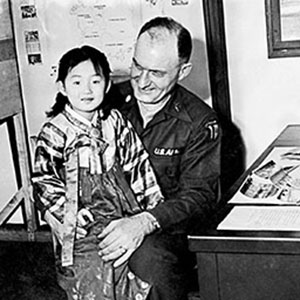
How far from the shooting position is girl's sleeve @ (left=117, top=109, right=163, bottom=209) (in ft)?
6.40

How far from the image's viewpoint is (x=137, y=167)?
196 cm

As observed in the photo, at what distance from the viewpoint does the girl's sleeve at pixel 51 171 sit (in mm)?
1898

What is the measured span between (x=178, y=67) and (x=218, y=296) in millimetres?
716

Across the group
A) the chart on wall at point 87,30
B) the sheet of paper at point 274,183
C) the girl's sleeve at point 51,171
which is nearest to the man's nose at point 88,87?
the girl's sleeve at point 51,171

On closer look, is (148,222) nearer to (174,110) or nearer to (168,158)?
(168,158)

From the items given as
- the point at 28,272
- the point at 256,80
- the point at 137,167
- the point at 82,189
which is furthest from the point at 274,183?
the point at 28,272

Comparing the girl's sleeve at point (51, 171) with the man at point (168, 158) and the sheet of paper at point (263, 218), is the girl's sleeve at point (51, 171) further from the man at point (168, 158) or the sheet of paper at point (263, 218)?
the sheet of paper at point (263, 218)

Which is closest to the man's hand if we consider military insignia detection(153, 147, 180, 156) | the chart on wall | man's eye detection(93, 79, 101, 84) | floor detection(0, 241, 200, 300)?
military insignia detection(153, 147, 180, 156)

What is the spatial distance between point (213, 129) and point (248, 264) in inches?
23.0

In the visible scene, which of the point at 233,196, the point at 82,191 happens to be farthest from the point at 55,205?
the point at 233,196

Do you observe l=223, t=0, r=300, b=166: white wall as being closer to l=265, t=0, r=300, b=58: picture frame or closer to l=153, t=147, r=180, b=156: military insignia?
l=265, t=0, r=300, b=58: picture frame

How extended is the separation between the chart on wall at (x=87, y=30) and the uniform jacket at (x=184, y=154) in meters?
0.70

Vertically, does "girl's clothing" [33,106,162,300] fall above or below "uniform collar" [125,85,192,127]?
below

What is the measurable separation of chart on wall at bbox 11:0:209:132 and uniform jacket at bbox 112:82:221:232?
0.70 m
